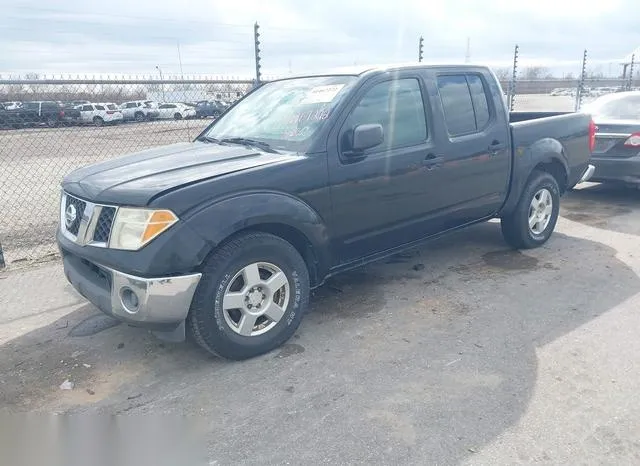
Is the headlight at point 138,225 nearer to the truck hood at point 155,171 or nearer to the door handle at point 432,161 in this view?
the truck hood at point 155,171

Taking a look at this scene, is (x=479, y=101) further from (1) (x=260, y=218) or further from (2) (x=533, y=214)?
(1) (x=260, y=218)

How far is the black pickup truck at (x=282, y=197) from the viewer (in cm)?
325

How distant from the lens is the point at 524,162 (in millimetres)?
5398

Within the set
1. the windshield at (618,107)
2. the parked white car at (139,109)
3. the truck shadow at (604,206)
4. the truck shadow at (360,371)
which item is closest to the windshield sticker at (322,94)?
the truck shadow at (360,371)

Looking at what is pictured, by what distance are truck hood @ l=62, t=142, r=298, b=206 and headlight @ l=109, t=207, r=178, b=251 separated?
0.07 meters

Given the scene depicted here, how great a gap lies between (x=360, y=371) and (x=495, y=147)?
2716mm

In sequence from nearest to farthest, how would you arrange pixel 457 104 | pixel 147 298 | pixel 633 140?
pixel 147 298 < pixel 457 104 < pixel 633 140

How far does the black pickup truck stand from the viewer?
3254 millimetres

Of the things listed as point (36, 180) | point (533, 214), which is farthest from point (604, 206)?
point (36, 180)

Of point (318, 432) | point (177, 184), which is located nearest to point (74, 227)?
point (177, 184)

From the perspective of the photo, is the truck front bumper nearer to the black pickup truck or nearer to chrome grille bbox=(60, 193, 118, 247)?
the black pickup truck

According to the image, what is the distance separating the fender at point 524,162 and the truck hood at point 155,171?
2618mm

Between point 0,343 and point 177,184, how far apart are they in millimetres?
1948

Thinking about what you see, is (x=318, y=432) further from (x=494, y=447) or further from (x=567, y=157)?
(x=567, y=157)
